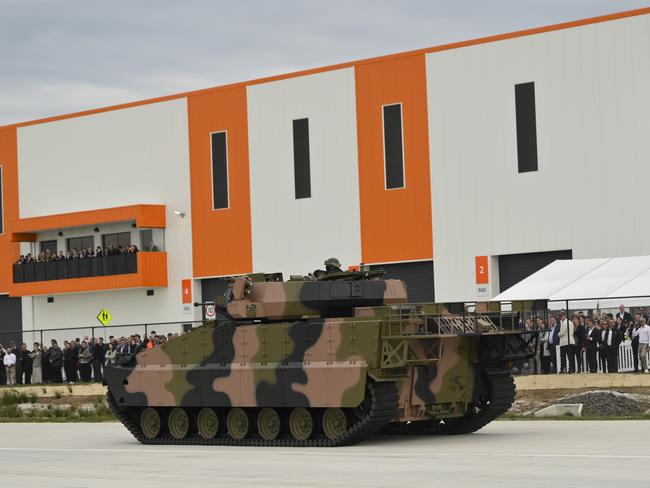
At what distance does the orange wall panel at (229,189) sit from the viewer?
199ft

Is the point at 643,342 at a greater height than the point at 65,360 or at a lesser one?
greater

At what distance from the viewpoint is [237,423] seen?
26109 millimetres

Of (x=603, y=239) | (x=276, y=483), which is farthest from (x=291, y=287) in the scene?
(x=603, y=239)

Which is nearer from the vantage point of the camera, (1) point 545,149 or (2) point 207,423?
(2) point 207,423

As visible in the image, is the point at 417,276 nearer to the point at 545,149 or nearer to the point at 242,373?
the point at 545,149

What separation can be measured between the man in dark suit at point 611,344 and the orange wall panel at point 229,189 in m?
26.9

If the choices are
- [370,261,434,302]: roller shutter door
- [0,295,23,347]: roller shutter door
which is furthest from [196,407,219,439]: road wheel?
[0,295,23,347]: roller shutter door

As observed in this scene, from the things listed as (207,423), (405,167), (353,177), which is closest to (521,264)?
(405,167)

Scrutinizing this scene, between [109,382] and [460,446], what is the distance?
28.2 feet

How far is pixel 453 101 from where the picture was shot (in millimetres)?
53812

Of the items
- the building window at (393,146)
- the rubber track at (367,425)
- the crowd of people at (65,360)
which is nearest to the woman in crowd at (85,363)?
the crowd of people at (65,360)

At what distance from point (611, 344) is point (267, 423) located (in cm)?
1313

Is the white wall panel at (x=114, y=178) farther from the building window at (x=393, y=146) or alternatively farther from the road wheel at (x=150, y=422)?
the road wheel at (x=150, y=422)

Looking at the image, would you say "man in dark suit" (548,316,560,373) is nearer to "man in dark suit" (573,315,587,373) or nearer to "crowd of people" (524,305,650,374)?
"crowd of people" (524,305,650,374)
